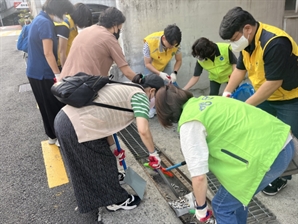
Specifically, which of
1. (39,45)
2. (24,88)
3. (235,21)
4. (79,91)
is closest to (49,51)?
(39,45)

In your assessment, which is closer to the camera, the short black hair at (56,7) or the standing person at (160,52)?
the short black hair at (56,7)

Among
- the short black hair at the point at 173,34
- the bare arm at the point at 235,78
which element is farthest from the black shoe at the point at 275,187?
the short black hair at the point at 173,34

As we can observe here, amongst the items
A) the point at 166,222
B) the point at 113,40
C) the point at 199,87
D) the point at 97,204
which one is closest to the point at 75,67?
the point at 113,40

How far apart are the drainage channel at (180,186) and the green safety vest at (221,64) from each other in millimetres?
1268

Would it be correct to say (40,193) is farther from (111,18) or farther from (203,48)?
(203,48)

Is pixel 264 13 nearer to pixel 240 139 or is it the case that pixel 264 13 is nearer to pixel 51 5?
pixel 51 5

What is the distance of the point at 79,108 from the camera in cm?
195

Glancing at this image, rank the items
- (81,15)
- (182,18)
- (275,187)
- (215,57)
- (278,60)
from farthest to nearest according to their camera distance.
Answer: (182,18) → (215,57) → (81,15) → (275,187) → (278,60)

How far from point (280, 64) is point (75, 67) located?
5.96 feet

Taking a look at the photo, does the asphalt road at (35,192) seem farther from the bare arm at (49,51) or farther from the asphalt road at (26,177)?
the bare arm at (49,51)

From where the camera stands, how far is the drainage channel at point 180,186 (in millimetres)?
2324

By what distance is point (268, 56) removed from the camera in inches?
83.1

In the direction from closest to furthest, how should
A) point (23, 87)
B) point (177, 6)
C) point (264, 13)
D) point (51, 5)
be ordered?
point (51, 5), point (177, 6), point (264, 13), point (23, 87)

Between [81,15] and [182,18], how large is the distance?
196cm
